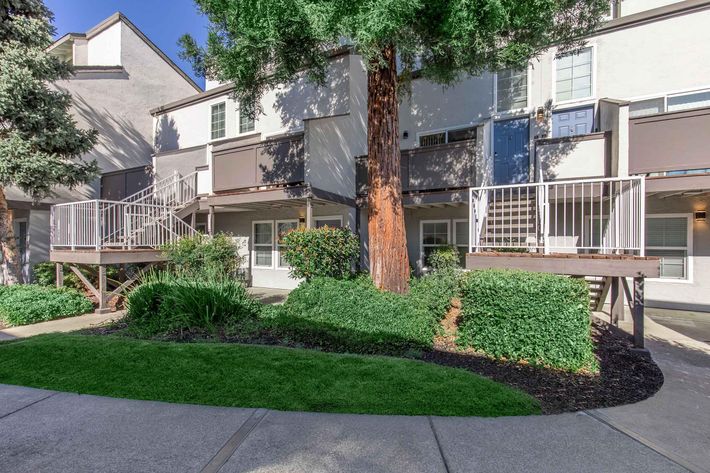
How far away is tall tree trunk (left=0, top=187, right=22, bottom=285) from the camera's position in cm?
980

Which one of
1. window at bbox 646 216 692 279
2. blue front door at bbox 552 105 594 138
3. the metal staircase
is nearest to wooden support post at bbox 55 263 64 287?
the metal staircase

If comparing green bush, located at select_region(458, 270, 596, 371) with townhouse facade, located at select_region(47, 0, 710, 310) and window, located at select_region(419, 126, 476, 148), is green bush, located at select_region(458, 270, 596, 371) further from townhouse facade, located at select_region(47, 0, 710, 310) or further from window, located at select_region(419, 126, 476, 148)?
window, located at select_region(419, 126, 476, 148)

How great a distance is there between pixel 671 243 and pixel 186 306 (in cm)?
1136

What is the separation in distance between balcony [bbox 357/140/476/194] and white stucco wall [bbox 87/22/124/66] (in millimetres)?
13561

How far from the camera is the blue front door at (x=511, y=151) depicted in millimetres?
9961

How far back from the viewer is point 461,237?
10.9 metres

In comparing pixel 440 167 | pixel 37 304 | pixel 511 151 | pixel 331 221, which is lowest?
pixel 37 304

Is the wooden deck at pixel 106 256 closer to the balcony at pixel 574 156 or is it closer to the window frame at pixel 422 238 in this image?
the window frame at pixel 422 238

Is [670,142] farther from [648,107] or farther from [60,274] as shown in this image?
[60,274]

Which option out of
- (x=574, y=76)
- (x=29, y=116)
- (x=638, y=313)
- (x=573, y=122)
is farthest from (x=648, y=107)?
(x=29, y=116)

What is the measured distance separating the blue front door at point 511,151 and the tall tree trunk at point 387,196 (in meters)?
4.47

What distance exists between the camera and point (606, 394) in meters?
4.01

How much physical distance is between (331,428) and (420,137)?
32.3 ft

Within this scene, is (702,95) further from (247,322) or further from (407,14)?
(247,322)
